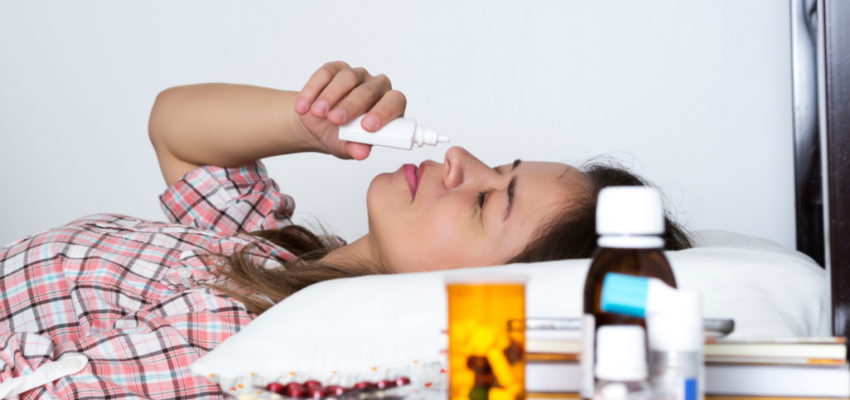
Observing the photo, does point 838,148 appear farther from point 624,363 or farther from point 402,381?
point 402,381

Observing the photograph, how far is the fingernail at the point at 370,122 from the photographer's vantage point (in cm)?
91

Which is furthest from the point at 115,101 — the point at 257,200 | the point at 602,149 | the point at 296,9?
the point at 602,149

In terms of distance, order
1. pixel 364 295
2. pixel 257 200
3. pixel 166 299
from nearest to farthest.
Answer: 1. pixel 364 295
2. pixel 166 299
3. pixel 257 200

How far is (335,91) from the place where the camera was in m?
0.97

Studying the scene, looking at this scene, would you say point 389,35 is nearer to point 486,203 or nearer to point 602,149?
point 602,149

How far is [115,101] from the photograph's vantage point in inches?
81.0

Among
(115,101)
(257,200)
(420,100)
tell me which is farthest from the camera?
(115,101)

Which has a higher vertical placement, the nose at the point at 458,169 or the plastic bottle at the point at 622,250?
the nose at the point at 458,169

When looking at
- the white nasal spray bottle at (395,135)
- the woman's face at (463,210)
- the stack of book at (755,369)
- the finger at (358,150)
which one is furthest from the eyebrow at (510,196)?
the stack of book at (755,369)

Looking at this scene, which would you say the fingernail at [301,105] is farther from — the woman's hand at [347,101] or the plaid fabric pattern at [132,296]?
the plaid fabric pattern at [132,296]

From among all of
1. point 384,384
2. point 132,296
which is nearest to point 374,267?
point 132,296

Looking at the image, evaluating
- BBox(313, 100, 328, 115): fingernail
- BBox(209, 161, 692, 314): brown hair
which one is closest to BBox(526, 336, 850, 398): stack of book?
BBox(209, 161, 692, 314): brown hair

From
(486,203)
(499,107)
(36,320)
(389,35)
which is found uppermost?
(389,35)

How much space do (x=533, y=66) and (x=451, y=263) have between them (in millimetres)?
928
